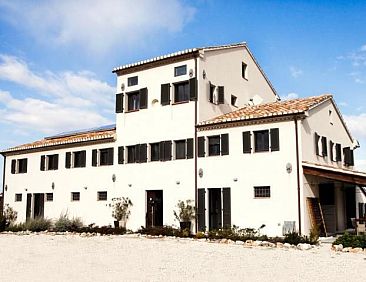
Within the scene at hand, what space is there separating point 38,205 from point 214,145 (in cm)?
1375

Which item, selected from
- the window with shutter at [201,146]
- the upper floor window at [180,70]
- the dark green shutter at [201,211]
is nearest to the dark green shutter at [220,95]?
the upper floor window at [180,70]

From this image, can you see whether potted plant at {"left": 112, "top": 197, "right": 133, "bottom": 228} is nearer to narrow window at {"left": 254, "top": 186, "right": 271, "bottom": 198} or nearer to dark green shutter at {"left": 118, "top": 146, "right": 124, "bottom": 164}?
dark green shutter at {"left": 118, "top": 146, "right": 124, "bottom": 164}

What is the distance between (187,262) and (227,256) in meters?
1.69

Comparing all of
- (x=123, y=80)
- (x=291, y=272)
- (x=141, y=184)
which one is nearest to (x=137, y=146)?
(x=141, y=184)

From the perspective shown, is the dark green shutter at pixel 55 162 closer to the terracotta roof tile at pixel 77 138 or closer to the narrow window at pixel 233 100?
the terracotta roof tile at pixel 77 138

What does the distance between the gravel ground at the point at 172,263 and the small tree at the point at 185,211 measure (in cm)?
350

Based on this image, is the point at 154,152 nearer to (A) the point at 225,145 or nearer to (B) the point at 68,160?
(A) the point at 225,145

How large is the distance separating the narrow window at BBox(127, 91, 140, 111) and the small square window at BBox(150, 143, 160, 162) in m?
2.50

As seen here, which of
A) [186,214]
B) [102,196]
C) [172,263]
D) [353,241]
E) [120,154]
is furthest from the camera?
[102,196]

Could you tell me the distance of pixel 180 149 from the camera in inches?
841

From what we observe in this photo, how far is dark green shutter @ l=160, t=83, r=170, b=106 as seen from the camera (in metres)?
21.9

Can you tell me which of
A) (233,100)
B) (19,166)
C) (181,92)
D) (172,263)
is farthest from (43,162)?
(172,263)

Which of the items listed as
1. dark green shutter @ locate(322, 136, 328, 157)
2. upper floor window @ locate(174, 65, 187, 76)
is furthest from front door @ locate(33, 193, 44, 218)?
dark green shutter @ locate(322, 136, 328, 157)

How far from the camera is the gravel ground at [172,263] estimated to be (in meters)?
9.48
